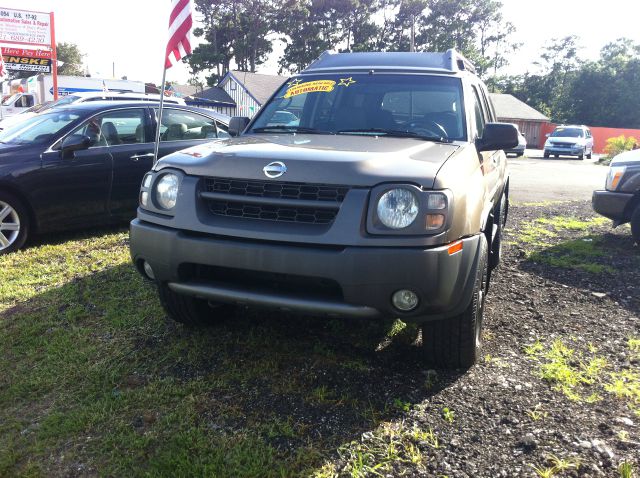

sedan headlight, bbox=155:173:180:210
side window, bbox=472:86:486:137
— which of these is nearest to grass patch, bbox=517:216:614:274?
side window, bbox=472:86:486:137

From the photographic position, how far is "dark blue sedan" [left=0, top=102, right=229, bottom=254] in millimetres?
5398

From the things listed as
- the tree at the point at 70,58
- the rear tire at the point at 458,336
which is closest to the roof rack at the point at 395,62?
the rear tire at the point at 458,336

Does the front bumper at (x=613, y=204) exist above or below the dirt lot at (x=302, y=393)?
above

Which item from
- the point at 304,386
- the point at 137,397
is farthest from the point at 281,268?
the point at 137,397

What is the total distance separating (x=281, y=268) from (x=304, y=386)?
769mm

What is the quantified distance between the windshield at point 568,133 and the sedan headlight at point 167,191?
31.5m

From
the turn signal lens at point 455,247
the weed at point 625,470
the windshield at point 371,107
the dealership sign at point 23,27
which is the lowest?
the weed at point 625,470

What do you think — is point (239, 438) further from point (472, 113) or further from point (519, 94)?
point (519, 94)

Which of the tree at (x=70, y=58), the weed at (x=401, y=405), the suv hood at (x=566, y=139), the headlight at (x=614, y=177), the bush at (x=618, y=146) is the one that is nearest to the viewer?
the weed at (x=401, y=405)

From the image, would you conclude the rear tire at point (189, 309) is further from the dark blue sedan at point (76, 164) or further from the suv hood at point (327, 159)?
the dark blue sedan at point (76, 164)

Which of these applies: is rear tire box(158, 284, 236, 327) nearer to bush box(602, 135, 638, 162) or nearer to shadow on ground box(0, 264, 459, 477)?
shadow on ground box(0, 264, 459, 477)

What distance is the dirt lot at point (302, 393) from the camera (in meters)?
2.34

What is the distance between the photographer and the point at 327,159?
2.67m

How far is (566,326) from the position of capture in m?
3.88
